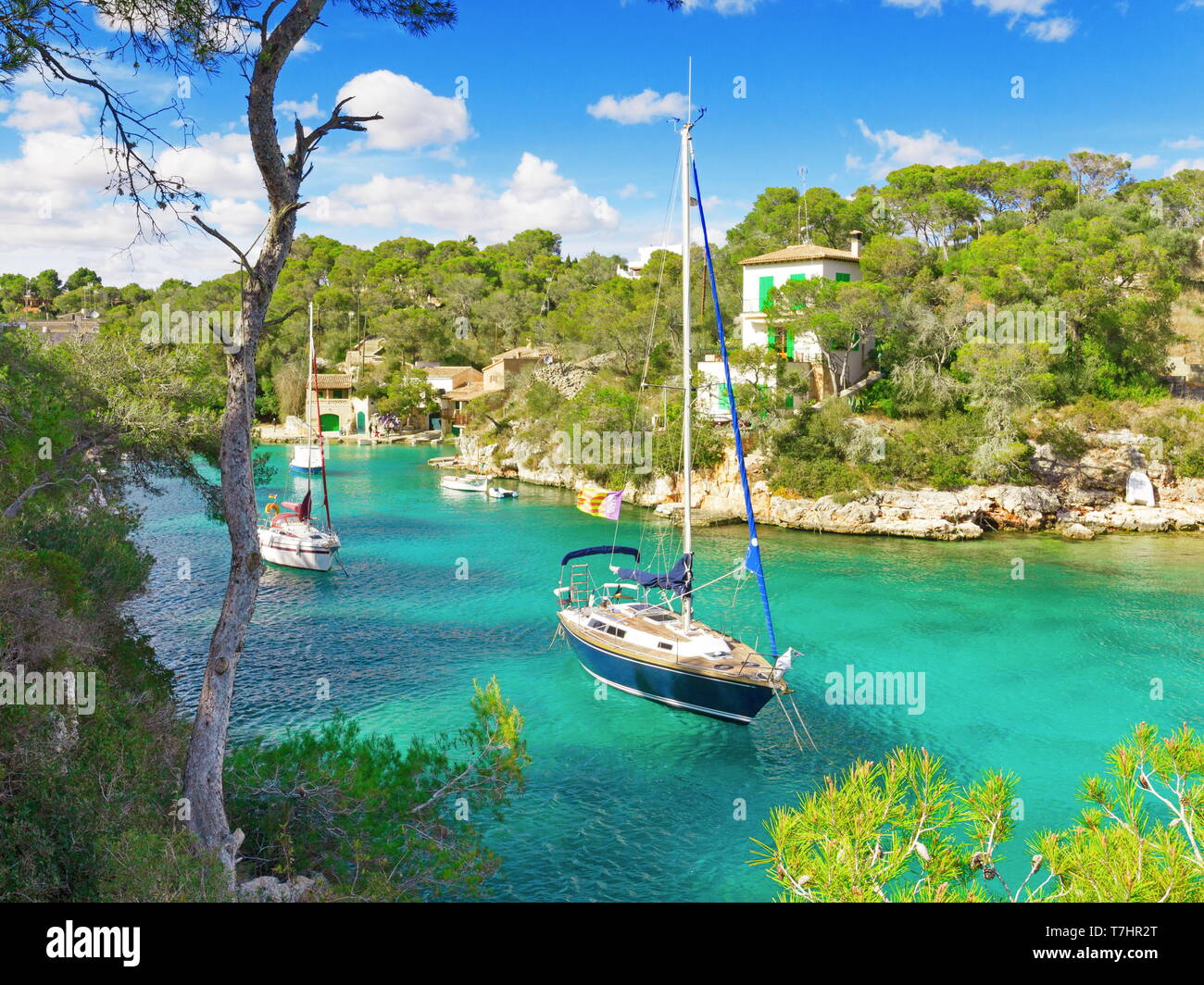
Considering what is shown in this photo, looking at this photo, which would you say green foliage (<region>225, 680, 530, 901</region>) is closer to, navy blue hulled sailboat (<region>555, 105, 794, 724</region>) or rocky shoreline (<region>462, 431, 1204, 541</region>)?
navy blue hulled sailboat (<region>555, 105, 794, 724</region>)

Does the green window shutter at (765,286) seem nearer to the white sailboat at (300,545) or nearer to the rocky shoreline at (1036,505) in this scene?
the rocky shoreline at (1036,505)

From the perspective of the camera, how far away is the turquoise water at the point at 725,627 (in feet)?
40.7

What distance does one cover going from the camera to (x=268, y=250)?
7430 millimetres

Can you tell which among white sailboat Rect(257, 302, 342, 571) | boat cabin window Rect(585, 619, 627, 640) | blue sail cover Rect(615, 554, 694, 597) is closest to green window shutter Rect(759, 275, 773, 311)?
white sailboat Rect(257, 302, 342, 571)

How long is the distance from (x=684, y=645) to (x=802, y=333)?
2679 centimetres

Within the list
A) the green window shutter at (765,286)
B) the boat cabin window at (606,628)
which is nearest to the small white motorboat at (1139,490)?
the green window shutter at (765,286)

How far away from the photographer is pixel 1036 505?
109 ft

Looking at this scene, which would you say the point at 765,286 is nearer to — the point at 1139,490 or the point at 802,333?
the point at 802,333

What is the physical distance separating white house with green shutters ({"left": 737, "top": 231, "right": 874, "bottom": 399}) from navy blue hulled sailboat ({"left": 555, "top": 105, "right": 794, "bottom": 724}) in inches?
918

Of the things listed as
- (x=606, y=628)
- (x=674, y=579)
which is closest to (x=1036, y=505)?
(x=674, y=579)

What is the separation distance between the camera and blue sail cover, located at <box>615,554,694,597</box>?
1689 cm

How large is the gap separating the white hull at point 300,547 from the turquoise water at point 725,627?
60 cm
